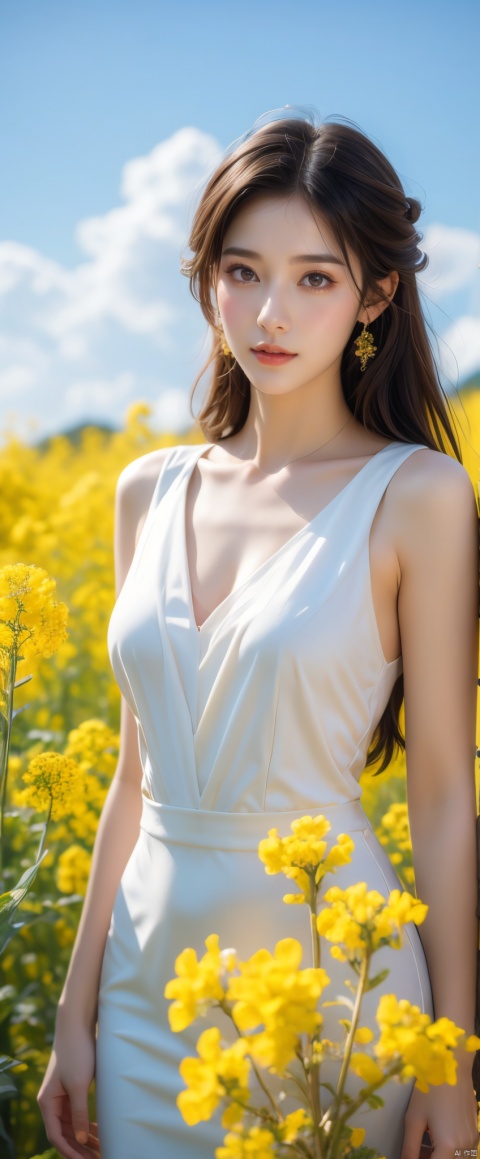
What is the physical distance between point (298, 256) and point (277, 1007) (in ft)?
3.40

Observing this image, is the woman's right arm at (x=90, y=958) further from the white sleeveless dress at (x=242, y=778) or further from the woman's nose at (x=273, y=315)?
the woman's nose at (x=273, y=315)

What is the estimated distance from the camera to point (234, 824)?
1.42 m

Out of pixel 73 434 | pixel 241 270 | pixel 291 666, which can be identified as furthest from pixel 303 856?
pixel 73 434

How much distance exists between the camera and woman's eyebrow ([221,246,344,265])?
1498mm

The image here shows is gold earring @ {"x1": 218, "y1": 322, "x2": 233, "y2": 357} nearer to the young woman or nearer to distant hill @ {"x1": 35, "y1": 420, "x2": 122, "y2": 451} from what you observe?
the young woman

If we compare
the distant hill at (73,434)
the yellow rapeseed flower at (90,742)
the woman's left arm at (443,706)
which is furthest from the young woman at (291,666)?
the distant hill at (73,434)

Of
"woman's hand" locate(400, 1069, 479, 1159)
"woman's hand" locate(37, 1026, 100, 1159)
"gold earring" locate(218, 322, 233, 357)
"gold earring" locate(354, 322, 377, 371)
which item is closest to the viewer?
"woman's hand" locate(400, 1069, 479, 1159)

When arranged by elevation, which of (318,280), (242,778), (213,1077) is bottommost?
(213,1077)

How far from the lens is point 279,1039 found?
2.73 feet

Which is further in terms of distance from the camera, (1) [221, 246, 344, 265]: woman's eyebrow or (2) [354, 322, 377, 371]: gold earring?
(2) [354, 322, 377, 371]: gold earring

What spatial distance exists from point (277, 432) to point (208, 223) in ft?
1.13

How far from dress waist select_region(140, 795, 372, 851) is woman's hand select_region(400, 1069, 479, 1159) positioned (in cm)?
34

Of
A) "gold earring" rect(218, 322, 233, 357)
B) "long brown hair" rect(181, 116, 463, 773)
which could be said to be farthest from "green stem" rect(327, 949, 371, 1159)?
"gold earring" rect(218, 322, 233, 357)

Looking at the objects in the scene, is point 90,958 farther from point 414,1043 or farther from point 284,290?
point 284,290
